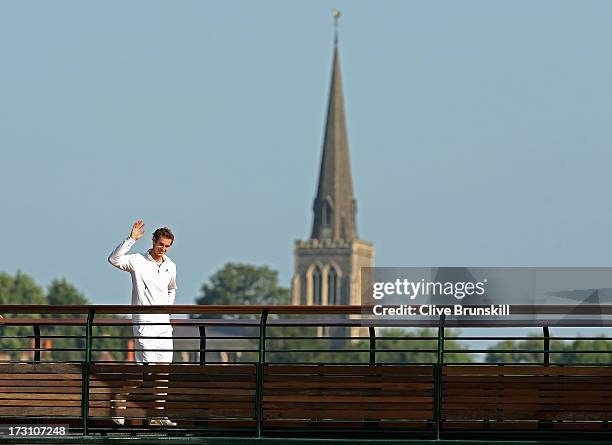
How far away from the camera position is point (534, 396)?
16.7 metres

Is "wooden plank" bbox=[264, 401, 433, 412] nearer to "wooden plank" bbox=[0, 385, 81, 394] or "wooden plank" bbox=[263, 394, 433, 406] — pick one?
"wooden plank" bbox=[263, 394, 433, 406]

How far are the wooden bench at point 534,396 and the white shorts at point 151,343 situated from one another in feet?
9.18

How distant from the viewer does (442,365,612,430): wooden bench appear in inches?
656

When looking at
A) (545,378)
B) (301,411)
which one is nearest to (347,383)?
(301,411)

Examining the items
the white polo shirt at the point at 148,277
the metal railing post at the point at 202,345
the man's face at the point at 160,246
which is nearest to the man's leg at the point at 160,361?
the metal railing post at the point at 202,345

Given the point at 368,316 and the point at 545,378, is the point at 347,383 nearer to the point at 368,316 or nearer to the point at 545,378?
the point at 368,316

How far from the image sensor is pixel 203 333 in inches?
715

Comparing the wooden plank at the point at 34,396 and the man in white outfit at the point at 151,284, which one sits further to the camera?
the man in white outfit at the point at 151,284

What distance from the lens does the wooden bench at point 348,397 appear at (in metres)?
16.8

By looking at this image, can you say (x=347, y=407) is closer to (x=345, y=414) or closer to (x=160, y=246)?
(x=345, y=414)

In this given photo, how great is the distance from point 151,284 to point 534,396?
13.2 ft

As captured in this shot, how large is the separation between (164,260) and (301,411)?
241cm

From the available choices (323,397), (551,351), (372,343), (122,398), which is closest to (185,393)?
(122,398)

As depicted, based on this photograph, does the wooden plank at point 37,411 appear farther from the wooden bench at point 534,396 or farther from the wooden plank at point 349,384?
the wooden bench at point 534,396
